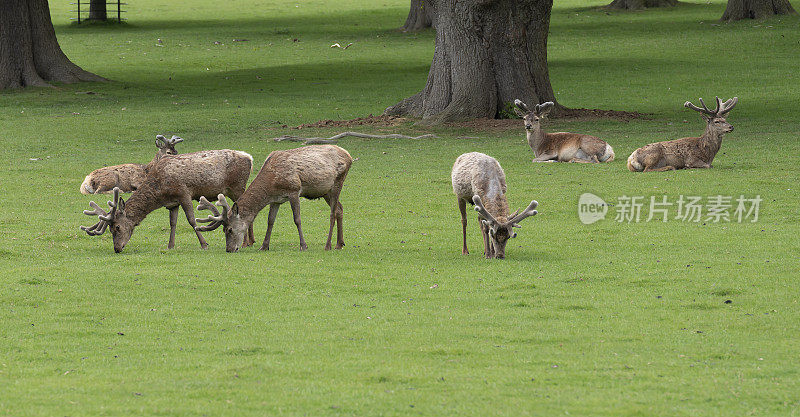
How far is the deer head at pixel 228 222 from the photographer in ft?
46.5

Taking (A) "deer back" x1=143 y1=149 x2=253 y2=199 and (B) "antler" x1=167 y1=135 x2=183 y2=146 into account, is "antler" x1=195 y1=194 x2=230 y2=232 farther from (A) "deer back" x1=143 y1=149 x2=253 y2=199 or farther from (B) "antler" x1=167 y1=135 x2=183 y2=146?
(B) "antler" x1=167 y1=135 x2=183 y2=146

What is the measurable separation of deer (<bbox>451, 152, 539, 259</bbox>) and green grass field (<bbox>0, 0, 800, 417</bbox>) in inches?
13.4

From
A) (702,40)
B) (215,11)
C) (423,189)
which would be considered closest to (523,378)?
(423,189)

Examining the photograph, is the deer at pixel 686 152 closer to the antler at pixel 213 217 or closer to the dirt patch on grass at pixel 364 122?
the dirt patch on grass at pixel 364 122

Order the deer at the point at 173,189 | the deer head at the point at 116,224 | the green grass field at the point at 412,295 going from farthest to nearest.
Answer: the deer at the point at 173,189 → the deer head at the point at 116,224 → the green grass field at the point at 412,295

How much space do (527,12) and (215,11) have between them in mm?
50752

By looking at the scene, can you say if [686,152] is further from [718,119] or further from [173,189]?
[173,189]

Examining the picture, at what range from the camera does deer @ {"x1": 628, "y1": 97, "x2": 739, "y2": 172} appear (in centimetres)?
2103

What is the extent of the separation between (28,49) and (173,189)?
2632cm

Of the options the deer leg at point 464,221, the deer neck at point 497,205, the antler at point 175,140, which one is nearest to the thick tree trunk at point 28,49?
the antler at point 175,140

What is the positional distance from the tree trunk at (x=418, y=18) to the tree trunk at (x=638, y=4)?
1325cm

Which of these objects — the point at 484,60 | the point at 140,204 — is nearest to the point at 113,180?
the point at 140,204

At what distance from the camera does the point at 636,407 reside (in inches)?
305

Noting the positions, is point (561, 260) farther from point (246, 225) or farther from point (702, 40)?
point (702, 40)
